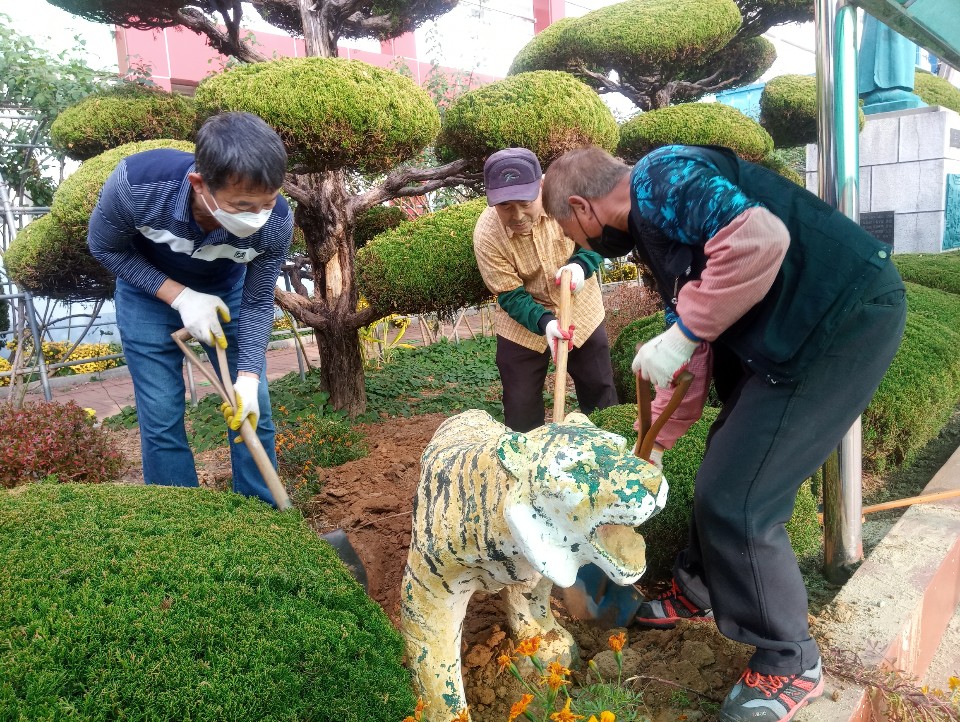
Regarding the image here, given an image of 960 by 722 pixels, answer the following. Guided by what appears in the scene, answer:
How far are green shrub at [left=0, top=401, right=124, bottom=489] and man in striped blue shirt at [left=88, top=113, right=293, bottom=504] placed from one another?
1.36 metres

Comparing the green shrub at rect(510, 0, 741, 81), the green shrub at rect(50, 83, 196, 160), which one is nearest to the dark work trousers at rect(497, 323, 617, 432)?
the green shrub at rect(50, 83, 196, 160)

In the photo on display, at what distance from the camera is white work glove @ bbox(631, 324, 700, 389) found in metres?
1.82

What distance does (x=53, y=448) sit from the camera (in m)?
3.68

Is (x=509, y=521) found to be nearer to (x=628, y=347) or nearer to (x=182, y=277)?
(x=182, y=277)

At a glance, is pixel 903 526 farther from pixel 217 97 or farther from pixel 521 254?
pixel 217 97

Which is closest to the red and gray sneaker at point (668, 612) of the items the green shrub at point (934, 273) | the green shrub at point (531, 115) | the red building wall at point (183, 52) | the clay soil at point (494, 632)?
the clay soil at point (494, 632)

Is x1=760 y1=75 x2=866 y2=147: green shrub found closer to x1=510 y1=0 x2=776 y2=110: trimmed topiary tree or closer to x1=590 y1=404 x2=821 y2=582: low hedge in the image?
x1=510 y1=0 x2=776 y2=110: trimmed topiary tree

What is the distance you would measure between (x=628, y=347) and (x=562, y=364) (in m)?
2.61

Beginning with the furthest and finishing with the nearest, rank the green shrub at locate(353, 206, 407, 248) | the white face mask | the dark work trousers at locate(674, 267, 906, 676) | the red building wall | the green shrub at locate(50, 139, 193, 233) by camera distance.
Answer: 1. the red building wall
2. the green shrub at locate(353, 206, 407, 248)
3. the green shrub at locate(50, 139, 193, 233)
4. the white face mask
5. the dark work trousers at locate(674, 267, 906, 676)

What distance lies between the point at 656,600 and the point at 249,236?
1974mm

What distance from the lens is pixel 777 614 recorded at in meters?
1.87

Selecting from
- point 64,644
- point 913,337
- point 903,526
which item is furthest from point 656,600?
point 913,337

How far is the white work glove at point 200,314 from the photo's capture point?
7.84ft

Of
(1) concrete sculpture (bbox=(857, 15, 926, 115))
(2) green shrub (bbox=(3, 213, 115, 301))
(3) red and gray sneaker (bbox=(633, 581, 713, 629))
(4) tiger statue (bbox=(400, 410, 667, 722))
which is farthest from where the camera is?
(1) concrete sculpture (bbox=(857, 15, 926, 115))
